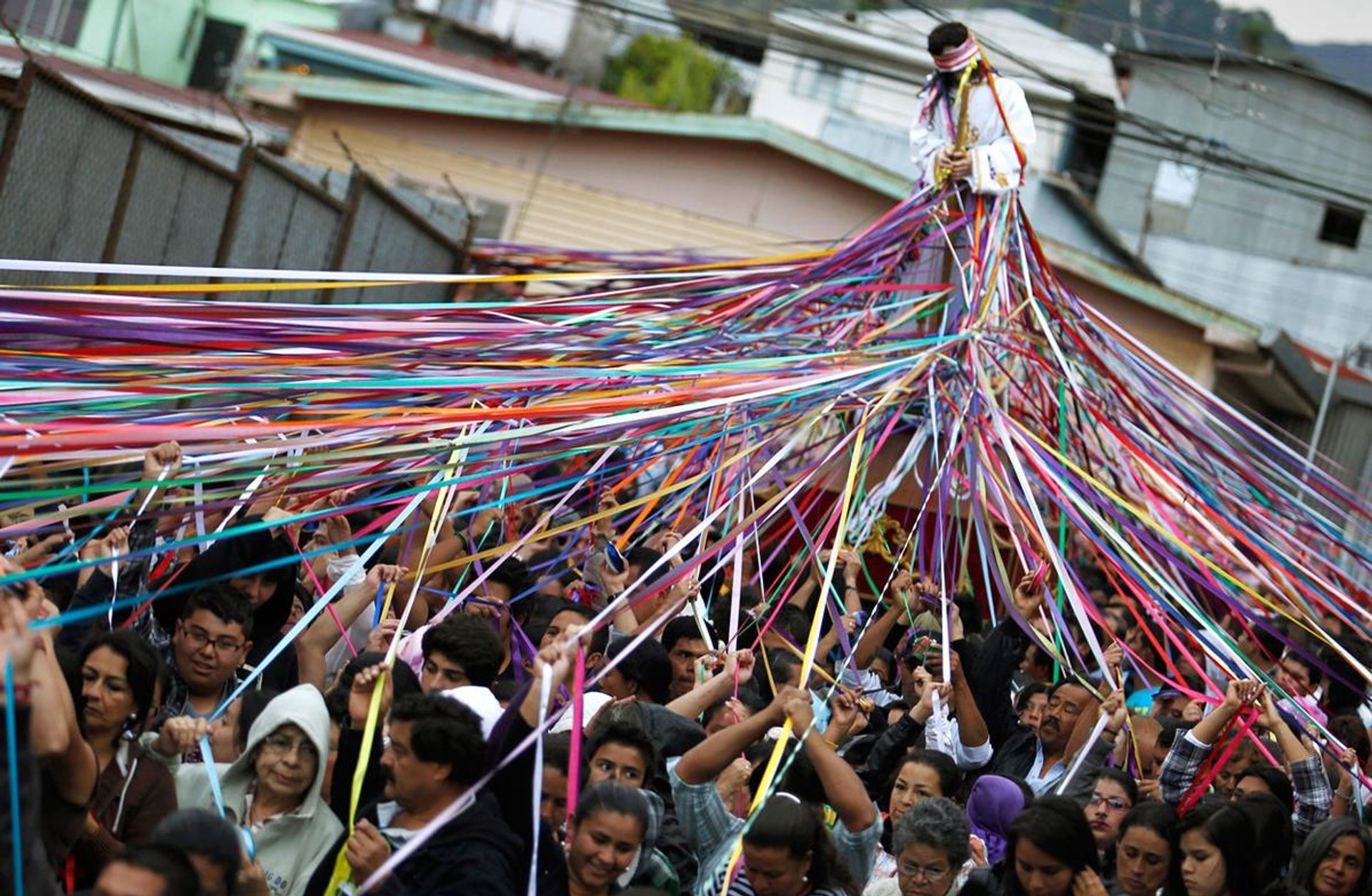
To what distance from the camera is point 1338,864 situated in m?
5.54

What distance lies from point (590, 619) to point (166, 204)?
4748 millimetres

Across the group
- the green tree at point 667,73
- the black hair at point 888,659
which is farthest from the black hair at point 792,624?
the green tree at point 667,73

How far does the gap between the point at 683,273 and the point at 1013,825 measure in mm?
3773

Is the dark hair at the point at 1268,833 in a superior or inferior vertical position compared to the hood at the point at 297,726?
superior

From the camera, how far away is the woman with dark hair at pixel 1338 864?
5.52 metres

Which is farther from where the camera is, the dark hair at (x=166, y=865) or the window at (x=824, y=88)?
the window at (x=824, y=88)

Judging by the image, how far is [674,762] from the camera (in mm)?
5156

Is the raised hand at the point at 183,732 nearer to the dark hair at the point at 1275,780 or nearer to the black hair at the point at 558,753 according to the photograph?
the black hair at the point at 558,753

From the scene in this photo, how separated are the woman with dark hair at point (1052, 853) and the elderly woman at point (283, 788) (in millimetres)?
1767

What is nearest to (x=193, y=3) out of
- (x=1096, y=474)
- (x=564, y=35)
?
(x=564, y=35)

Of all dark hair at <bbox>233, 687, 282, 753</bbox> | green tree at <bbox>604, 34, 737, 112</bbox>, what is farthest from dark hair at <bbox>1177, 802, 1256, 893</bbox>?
green tree at <bbox>604, 34, 737, 112</bbox>

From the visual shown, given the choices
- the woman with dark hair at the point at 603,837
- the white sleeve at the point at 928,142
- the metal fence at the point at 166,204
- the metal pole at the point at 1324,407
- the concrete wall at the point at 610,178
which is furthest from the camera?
the concrete wall at the point at 610,178

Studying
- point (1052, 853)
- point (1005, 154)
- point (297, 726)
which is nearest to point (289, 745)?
point (297, 726)

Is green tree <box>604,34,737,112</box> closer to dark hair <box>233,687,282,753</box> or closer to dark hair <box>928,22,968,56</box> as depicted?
dark hair <box>928,22,968,56</box>
